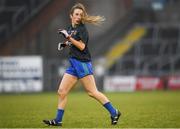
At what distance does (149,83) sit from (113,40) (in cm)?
590

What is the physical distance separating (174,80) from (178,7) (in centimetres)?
715

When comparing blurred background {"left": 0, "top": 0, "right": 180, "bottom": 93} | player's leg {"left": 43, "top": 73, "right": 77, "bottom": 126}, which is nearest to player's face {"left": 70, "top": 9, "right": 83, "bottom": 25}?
player's leg {"left": 43, "top": 73, "right": 77, "bottom": 126}

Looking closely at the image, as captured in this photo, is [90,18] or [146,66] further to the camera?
[146,66]

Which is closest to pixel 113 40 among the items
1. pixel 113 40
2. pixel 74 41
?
pixel 113 40

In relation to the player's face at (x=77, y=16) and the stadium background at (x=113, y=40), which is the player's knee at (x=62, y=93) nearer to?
the player's face at (x=77, y=16)

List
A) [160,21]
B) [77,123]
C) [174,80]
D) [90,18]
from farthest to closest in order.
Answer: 1. [160,21]
2. [174,80]
3. [77,123]
4. [90,18]

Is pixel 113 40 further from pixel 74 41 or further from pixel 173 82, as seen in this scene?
pixel 74 41

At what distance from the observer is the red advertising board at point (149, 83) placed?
31361 millimetres

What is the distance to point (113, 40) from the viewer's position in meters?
36.9

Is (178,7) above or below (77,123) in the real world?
above

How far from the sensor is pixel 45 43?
34.7 metres

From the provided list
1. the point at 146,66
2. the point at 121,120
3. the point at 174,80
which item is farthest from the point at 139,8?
the point at 121,120

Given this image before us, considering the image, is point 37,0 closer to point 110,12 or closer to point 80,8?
point 110,12

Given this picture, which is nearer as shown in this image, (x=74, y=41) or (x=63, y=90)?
(x=74, y=41)
